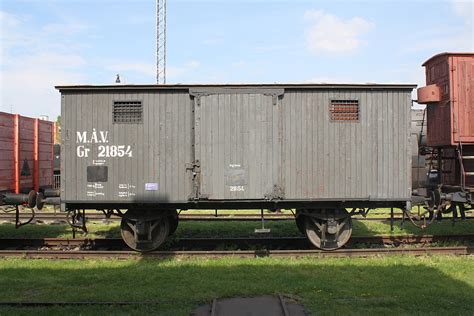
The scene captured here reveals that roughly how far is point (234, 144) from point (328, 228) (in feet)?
9.82

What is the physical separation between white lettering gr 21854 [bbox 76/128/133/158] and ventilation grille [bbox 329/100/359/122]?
485 centimetres

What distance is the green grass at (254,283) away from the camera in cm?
620

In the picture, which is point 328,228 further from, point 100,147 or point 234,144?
point 100,147

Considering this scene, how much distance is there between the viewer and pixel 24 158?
11180 millimetres

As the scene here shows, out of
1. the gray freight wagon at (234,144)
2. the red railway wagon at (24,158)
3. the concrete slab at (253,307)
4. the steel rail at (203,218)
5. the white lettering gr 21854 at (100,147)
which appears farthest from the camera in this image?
the steel rail at (203,218)

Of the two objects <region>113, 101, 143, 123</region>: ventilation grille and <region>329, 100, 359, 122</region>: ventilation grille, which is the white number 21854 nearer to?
<region>113, 101, 143, 123</region>: ventilation grille

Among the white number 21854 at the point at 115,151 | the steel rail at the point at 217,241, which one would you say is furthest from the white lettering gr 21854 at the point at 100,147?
the steel rail at the point at 217,241

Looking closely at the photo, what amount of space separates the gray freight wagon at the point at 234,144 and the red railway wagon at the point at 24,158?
195 centimetres

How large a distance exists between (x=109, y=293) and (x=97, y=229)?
622cm

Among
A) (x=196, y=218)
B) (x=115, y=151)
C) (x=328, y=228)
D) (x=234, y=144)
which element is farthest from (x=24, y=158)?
(x=328, y=228)

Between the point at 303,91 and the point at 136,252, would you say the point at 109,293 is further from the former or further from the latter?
the point at 303,91

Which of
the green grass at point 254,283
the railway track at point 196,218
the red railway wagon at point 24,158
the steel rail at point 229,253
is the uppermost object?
the red railway wagon at point 24,158

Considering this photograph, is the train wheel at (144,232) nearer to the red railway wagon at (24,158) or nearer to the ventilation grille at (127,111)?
the ventilation grille at (127,111)

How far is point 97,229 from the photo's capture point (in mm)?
12602
